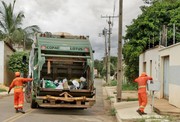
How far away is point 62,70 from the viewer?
61.3 ft

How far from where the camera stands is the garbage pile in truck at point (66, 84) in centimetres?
1734

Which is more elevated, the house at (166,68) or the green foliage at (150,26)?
the green foliage at (150,26)

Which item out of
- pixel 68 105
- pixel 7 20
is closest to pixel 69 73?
pixel 68 105

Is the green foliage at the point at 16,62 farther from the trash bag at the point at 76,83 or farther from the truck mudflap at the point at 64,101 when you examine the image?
the truck mudflap at the point at 64,101

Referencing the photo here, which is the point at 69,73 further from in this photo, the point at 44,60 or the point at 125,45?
the point at 125,45

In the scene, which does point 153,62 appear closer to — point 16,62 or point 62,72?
point 62,72

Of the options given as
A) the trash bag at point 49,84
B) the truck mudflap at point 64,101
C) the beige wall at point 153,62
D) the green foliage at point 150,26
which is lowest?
the truck mudflap at point 64,101

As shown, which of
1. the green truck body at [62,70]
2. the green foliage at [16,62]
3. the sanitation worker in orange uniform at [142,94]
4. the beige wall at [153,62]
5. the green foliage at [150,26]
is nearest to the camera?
the sanitation worker in orange uniform at [142,94]

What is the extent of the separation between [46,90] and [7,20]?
2882cm

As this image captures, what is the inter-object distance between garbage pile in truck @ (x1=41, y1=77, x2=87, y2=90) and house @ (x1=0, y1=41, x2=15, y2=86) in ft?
71.8

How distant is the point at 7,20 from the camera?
44125mm

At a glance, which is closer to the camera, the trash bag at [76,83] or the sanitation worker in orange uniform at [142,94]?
the sanitation worker in orange uniform at [142,94]

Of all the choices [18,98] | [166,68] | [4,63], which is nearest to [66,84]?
[18,98]

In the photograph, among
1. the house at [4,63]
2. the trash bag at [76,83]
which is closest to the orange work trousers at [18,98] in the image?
the trash bag at [76,83]
